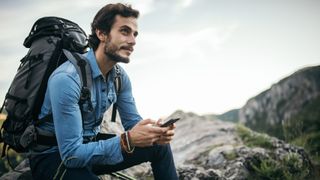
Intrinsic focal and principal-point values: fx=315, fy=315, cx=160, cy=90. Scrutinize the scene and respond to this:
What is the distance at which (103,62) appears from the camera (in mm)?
3893

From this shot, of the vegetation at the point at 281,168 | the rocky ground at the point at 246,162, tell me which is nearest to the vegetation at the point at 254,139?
the rocky ground at the point at 246,162

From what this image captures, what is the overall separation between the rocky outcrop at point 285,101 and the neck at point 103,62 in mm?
89694

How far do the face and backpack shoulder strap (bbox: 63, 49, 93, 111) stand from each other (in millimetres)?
470

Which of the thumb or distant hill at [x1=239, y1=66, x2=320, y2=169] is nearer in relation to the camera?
the thumb

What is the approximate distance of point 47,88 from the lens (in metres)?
3.44

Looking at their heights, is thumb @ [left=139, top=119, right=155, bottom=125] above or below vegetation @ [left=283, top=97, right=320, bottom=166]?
above

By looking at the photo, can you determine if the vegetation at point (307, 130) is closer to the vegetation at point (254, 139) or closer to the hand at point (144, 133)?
the vegetation at point (254, 139)

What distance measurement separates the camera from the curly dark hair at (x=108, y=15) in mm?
4012

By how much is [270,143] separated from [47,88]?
6.44m

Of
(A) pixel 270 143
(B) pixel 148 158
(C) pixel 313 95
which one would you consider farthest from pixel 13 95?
(C) pixel 313 95

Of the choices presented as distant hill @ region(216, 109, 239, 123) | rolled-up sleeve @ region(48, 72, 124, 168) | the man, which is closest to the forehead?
the man

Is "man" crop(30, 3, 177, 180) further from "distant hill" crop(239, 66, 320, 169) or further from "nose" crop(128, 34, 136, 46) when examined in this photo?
"distant hill" crop(239, 66, 320, 169)

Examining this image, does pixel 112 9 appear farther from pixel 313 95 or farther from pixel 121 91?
pixel 313 95

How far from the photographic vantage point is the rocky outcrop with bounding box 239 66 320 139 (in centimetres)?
9950
